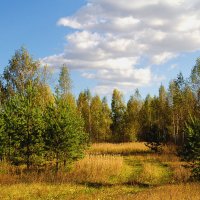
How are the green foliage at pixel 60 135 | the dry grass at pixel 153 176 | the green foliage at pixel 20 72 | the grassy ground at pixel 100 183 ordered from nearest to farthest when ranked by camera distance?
the grassy ground at pixel 100 183 < the dry grass at pixel 153 176 < the green foliage at pixel 60 135 < the green foliage at pixel 20 72

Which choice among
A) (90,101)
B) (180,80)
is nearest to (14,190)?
(180,80)

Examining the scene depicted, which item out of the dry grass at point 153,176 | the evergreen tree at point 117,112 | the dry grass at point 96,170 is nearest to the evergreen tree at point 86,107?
the evergreen tree at point 117,112

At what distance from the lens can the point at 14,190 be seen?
15766mm

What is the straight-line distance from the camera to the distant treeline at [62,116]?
22125 mm

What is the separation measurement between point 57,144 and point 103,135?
45.5 m

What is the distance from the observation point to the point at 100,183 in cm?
1956

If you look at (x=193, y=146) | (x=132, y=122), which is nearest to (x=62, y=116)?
(x=193, y=146)

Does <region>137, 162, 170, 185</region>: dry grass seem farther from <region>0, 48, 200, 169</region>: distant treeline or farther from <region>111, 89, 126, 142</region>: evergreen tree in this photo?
<region>111, 89, 126, 142</region>: evergreen tree

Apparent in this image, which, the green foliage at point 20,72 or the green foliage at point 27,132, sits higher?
the green foliage at point 20,72

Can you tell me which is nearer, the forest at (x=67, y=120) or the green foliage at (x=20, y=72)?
the forest at (x=67, y=120)

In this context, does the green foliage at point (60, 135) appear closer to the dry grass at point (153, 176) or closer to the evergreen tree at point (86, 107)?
the dry grass at point (153, 176)

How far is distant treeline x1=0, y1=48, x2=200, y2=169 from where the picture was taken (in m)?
22.1

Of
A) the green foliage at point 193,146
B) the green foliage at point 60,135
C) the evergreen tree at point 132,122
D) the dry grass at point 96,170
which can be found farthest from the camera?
the evergreen tree at point 132,122

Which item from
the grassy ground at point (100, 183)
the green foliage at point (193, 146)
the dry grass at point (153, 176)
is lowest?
the dry grass at point (153, 176)
